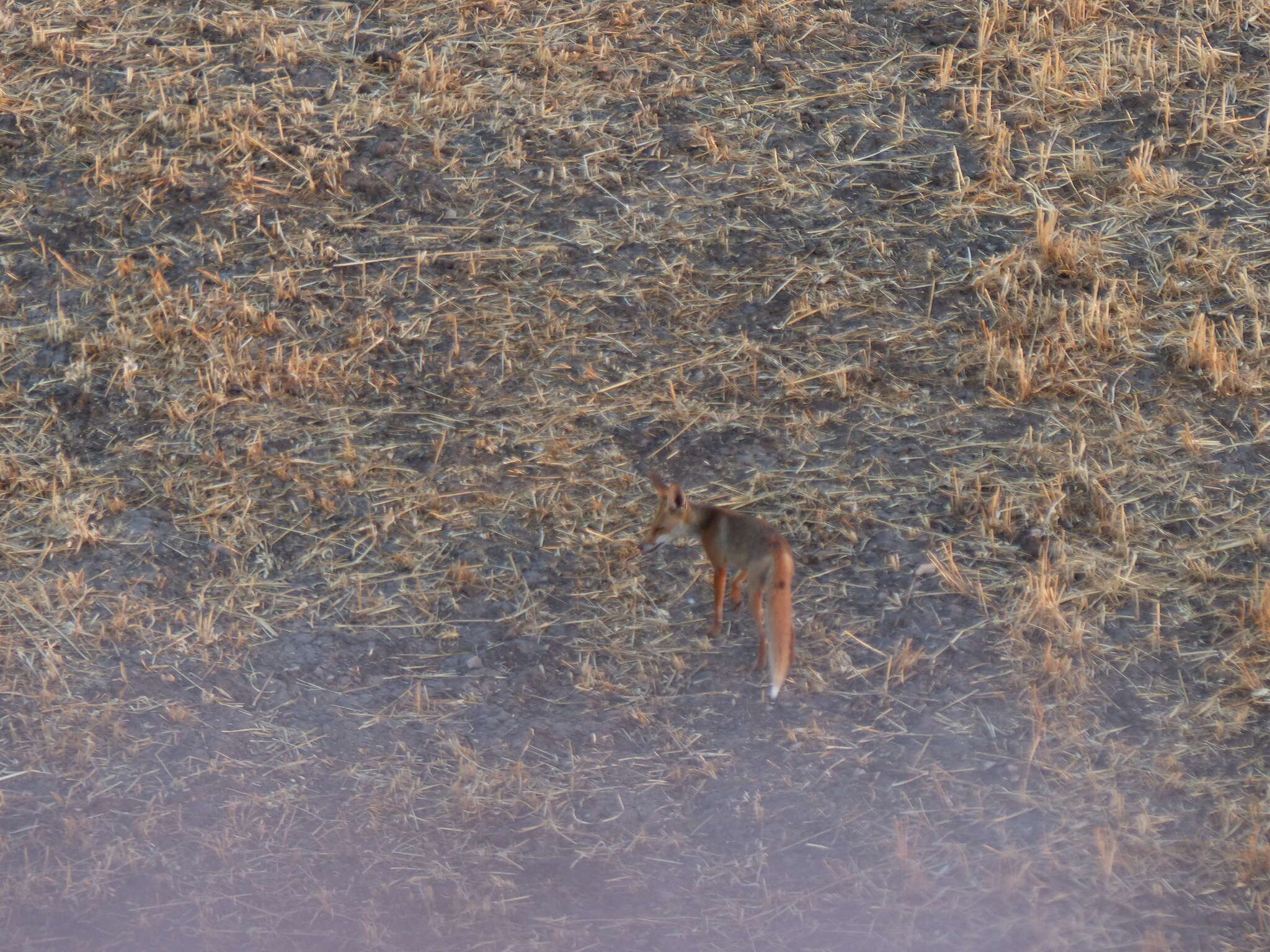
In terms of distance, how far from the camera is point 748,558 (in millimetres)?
4918

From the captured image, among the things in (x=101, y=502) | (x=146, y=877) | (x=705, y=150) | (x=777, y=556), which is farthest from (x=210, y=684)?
(x=705, y=150)

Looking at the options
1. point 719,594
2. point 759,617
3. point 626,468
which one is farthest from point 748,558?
point 626,468

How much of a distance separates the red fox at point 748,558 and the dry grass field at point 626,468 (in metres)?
0.26

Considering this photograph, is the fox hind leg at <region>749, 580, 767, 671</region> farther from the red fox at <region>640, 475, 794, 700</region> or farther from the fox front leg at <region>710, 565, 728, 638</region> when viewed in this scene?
the fox front leg at <region>710, 565, 728, 638</region>

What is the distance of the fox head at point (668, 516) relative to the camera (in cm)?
514

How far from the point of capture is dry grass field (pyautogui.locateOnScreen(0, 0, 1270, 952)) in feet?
14.8

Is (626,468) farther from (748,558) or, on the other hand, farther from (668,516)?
(748,558)

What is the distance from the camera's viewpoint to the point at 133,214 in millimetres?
7305

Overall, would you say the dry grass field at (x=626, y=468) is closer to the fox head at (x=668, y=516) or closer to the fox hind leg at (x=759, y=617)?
the fox hind leg at (x=759, y=617)

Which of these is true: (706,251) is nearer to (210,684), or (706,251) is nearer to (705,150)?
(705,150)

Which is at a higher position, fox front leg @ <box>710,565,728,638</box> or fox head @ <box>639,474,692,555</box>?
fox head @ <box>639,474,692,555</box>

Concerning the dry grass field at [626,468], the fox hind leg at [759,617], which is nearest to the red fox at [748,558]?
the fox hind leg at [759,617]

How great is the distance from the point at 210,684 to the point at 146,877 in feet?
2.83

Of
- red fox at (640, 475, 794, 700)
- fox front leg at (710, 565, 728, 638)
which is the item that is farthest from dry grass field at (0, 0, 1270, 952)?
red fox at (640, 475, 794, 700)
